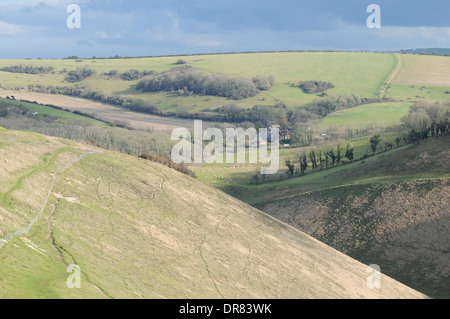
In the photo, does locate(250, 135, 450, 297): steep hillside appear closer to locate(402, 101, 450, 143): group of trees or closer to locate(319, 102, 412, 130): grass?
locate(402, 101, 450, 143): group of trees

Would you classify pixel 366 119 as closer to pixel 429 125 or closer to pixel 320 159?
pixel 320 159

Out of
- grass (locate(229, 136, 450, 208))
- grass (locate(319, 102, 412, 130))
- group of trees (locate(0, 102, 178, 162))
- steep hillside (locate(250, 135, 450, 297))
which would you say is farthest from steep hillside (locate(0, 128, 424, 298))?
grass (locate(319, 102, 412, 130))

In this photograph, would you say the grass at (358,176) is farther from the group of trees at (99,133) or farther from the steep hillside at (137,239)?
the group of trees at (99,133)

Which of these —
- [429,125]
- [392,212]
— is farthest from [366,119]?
[392,212]

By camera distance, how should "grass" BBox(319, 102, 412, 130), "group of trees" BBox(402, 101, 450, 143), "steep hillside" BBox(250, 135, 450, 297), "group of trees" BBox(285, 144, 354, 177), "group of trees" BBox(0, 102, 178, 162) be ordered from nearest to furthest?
"steep hillside" BBox(250, 135, 450, 297), "group of trees" BBox(402, 101, 450, 143), "group of trees" BBox(285, 144, 354, 177), "group of trees" BBox(0, 102, 178, 162), "grass" BBox(319, 102, 412, 130)

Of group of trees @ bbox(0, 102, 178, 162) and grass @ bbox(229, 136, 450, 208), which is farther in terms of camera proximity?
group of trees @ bbox(0, 102, 178, 162)
